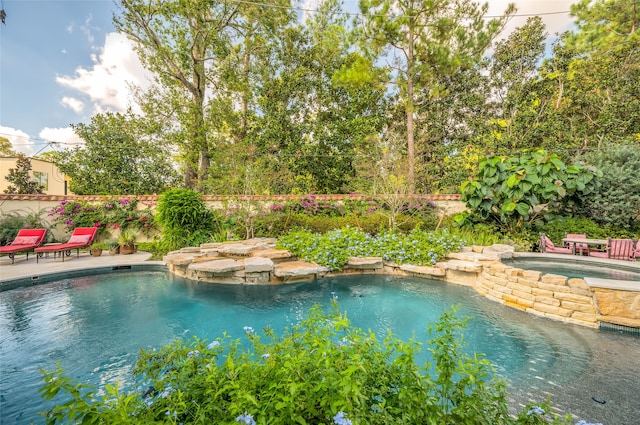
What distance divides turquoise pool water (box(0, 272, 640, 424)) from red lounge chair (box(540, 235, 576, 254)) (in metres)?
3.44

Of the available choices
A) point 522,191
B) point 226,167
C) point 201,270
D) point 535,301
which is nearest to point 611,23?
point 522,191

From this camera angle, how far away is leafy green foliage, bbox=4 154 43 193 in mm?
12125

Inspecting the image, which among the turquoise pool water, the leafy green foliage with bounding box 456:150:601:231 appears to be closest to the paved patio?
the turquoise pool water

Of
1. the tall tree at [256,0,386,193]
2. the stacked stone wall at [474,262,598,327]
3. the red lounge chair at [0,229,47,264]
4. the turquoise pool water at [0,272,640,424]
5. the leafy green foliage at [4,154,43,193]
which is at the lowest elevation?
the turquoise pool water at [0,272,640,424]

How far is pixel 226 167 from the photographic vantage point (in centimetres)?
1106

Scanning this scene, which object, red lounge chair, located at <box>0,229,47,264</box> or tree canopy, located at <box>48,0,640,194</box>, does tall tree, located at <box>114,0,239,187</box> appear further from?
red lounge chair, located at <box>0,229,47,264</box>

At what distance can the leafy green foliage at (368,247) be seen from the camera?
231 inches

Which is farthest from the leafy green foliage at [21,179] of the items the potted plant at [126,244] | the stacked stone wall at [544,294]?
the stacked stone wall at [544,294]

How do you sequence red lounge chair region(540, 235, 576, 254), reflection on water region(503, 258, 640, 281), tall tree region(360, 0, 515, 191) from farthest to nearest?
tall tree region(360, 0, 515, 191) < red lounge chair region(540, 235, 576, 254) < reflection on water region(503, 258, 640, 281)

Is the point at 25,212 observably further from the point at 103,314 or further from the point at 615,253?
the point at 615,253

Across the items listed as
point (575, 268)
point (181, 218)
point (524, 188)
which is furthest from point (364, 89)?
point (575, 268)

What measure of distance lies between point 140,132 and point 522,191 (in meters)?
15.1

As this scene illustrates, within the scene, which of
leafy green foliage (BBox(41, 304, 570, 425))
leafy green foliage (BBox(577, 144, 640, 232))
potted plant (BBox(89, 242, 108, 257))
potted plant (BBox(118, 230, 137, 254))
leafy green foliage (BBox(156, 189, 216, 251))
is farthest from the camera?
potted plant (BBox(118, 230, 137, 254))

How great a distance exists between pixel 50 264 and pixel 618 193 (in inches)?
585
